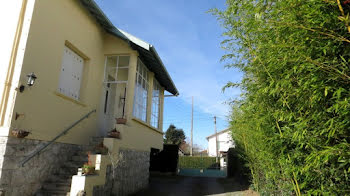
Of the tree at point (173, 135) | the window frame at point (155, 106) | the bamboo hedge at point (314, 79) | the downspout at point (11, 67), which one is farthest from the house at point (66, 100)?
the tree at point (173, 135)

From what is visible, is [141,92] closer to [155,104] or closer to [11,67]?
[155,104]

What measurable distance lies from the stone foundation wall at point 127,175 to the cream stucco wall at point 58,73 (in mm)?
388

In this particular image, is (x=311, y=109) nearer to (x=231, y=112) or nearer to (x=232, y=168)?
(x=231, y=112)

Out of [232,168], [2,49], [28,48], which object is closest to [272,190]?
[28,48]

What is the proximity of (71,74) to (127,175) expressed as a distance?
3.53 m

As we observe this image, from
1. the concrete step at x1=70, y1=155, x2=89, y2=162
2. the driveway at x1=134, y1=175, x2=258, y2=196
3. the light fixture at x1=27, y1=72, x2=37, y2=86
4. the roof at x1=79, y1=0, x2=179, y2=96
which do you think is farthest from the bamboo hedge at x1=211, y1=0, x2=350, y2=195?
the driveway at x1=134, y1=175, x2=258, y2=196

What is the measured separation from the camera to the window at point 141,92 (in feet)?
27.7

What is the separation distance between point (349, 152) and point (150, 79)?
8.71 m

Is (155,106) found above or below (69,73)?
above

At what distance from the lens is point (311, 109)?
8.58 ft

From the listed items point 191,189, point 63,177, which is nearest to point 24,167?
point 63,177

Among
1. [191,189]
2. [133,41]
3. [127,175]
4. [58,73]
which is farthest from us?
[191,189]

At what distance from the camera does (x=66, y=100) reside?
609 cm

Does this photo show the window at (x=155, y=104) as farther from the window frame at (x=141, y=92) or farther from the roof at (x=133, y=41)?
the roof at (x=133, y=41)
